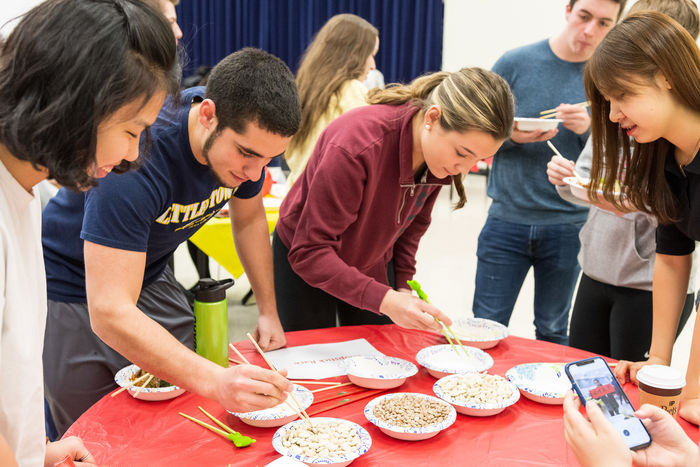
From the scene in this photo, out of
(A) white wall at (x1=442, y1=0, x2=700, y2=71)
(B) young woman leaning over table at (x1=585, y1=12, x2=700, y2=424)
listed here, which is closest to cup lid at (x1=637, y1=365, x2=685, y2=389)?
(B) young woman leaning over table at (x1=585, y1=12, x2=700, y2=424)

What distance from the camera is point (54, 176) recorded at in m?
0.82

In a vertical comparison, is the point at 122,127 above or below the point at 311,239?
above

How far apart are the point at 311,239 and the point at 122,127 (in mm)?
914

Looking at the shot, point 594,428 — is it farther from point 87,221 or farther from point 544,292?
point 544,292

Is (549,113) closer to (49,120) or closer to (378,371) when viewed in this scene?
(378,371)

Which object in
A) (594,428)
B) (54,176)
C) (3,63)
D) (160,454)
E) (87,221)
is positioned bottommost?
(160,454)

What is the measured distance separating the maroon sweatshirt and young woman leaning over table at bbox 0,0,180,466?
31.1 inches

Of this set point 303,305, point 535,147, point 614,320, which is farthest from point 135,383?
point 535,147

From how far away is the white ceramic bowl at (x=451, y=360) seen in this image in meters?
1.54

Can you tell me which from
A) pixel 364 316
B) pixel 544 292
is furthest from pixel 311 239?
pixel 544 292

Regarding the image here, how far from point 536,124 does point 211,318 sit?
152 centimetres

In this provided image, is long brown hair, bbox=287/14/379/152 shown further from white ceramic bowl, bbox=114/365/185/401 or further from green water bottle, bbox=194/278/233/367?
white ceramic bowl, bbox=114/365/185/401

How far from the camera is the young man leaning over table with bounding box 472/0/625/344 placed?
2.47 m

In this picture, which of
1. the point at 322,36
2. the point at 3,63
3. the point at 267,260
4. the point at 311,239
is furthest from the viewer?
the point at 322,36
